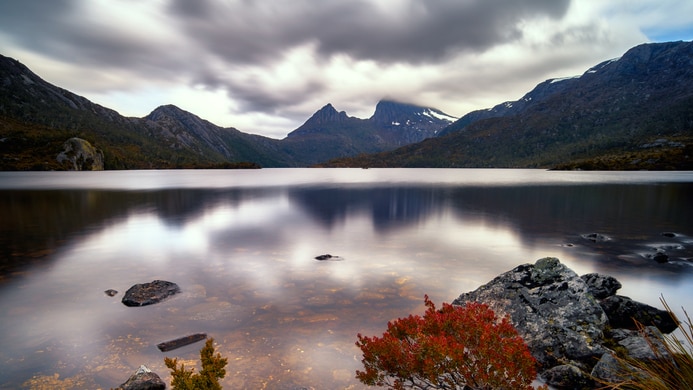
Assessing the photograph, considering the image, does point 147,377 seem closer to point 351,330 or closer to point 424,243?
point 351,330

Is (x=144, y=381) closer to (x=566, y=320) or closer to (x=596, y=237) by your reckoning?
(x=566, y=320)

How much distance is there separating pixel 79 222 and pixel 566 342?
157 feet

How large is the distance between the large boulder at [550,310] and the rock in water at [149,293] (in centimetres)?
1449

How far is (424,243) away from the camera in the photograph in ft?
95.5

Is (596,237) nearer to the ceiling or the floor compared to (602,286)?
nearer to the floor

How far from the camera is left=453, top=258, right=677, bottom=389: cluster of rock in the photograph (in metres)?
9.95

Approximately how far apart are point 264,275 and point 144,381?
10.9 metres

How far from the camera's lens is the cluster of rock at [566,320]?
9950 millimetres

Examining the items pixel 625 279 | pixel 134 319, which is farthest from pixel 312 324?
pixel 625 279

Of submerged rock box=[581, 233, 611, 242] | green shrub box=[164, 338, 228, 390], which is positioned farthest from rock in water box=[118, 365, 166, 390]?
submerged rock box=[581, 233, 611, 242]

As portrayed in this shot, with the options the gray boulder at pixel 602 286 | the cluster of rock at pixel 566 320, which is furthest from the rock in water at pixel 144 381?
the gray boulder at pixel 602 286

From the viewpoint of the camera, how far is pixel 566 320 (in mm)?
11688

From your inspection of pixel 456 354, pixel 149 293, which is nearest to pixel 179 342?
pixel 149 293

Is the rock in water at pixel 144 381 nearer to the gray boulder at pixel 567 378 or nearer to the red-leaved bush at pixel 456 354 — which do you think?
the red-leaved bush at pixel 456 354
